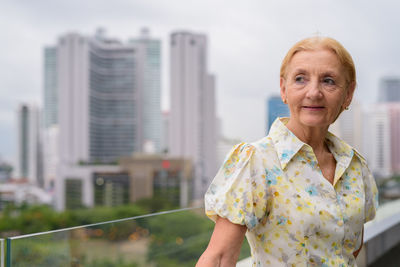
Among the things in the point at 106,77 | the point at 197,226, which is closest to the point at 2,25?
the point at 106,77

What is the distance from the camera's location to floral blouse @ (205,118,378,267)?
0.67 m

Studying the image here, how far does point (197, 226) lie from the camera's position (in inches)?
79.4

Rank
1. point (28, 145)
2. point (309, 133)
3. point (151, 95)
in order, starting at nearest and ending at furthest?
point (309, 133) < point (151, 95) < point (28, 145)

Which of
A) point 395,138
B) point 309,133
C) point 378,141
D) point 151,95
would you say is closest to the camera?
point 309,133

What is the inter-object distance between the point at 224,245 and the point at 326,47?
358 millimetres

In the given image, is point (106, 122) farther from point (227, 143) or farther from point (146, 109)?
point (227, 143)

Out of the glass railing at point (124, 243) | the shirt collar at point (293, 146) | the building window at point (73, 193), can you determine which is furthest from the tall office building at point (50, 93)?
the shirt collar at point (293, 146)

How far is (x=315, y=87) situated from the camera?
0.71 meters

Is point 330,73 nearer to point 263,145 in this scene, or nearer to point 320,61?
point 320,61

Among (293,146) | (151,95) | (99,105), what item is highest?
(151,95)

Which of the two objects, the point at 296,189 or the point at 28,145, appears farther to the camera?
the point at 28,145

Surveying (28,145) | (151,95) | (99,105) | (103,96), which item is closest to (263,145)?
(99,105)

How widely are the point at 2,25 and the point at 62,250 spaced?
64631mm

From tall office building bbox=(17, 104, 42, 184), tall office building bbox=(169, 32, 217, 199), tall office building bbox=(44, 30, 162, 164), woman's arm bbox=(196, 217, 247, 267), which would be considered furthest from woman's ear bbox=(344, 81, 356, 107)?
tall office building bbox=(17, 104, 42, 184)
